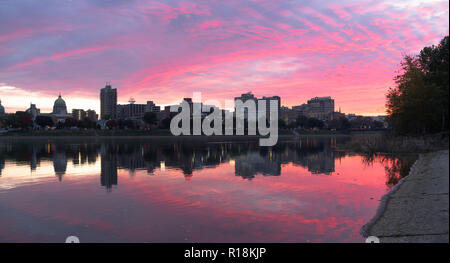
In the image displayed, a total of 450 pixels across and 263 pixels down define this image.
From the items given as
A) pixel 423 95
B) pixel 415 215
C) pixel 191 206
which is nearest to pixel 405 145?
pixel 423 95

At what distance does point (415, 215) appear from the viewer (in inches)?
517

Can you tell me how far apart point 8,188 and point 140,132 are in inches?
5756

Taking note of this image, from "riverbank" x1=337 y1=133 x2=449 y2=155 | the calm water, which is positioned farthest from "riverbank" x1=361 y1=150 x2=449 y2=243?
"riverbank" x1=337 y1=133 x2=449 y2=155

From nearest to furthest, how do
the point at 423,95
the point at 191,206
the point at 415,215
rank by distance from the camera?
1. the point at 415,215
2. the point at 191,206
3. the point at 423,95

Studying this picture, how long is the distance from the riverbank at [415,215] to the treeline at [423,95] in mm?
26114

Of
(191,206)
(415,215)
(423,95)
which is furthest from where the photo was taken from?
(423,95)

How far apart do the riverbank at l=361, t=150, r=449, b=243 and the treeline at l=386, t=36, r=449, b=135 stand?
26.1 meters

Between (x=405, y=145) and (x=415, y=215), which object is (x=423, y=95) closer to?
(x=405, y=145)

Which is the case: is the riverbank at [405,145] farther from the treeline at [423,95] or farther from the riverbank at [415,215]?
the riverbank at [415,215]

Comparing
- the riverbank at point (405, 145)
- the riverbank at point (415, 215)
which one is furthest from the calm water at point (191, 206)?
the riverbank at point (405, 145)

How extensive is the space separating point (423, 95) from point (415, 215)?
124 ft

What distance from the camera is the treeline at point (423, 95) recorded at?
4209cm

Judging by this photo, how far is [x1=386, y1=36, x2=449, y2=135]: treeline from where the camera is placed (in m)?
42.1
